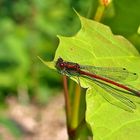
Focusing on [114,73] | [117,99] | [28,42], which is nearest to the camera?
[117,99]

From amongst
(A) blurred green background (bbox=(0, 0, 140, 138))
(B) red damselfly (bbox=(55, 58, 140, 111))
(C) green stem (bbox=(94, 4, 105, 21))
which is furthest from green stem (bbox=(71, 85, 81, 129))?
(A) blurred green background (bbox=(0, 0, 140, 138))

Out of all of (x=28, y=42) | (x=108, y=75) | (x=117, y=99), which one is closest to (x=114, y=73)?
(x=108, y=75)

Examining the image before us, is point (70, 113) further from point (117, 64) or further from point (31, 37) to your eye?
point (31, 37)

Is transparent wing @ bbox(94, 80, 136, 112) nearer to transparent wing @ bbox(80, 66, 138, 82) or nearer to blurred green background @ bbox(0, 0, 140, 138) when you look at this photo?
transparent wing @ bbox(80, 66, 138, 82)

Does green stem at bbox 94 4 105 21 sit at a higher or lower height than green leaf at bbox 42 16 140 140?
higher

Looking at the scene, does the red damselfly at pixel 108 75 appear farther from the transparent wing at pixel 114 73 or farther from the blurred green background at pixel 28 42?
the blurred green background at pixel 28 42

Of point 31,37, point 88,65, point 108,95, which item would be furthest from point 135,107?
point 31,37

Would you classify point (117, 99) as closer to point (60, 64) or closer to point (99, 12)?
point (60, 64)
